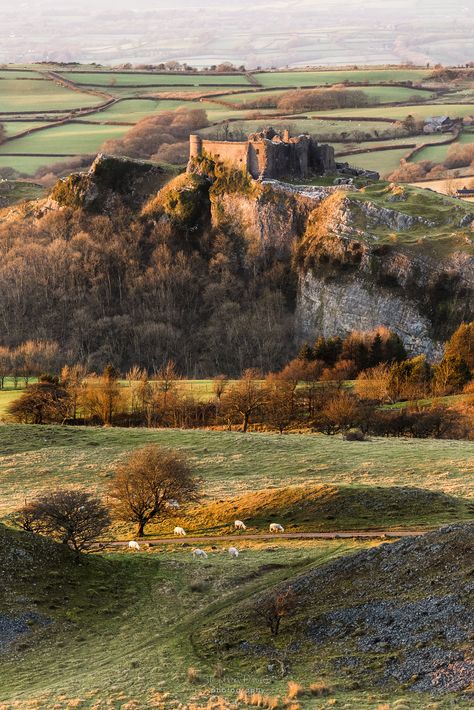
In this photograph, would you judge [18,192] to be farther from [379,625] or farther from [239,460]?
[379,625]

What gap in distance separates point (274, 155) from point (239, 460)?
7813cm

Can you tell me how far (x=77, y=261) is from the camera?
159 metres

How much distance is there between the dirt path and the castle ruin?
93.7 meters

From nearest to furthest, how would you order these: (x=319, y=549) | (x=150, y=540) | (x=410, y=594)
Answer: (x=410, y=594) < (x=319, y=549) < (x=150, y=540)

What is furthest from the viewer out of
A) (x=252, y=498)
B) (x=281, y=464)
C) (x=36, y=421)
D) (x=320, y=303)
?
(x=320, y=303)

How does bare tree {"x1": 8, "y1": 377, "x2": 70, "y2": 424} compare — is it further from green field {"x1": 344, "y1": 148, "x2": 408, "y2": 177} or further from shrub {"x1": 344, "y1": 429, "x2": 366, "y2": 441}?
green field {"x1": 344, "y1": 148, "x2": 408, "y2": 177}

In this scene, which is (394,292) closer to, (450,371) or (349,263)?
(349,263)

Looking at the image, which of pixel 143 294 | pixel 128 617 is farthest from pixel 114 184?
pixel 128 617

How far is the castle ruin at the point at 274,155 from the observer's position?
149000 millimetres

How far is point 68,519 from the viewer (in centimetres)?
5509

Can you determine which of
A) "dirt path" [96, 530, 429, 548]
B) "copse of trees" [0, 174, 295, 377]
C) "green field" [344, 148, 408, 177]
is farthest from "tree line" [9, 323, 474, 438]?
"green field" [344, 148, 408, 177]

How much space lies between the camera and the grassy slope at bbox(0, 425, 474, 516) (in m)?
72.6

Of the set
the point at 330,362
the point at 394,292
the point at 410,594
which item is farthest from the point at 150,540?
the point at 394,292

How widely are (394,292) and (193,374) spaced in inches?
1059
